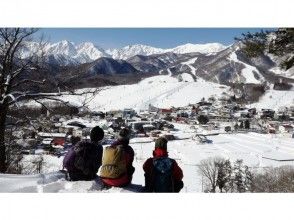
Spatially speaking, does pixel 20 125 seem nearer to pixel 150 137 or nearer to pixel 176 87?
pixel 150 137

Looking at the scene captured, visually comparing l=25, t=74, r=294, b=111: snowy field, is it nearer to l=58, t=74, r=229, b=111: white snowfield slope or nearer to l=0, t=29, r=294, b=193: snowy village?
l=58, t=74, r=229, b=111: white snowfield slope

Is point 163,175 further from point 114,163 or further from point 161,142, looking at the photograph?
point 114,163

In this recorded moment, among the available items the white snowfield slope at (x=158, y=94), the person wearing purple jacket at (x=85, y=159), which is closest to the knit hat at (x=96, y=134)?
the person wearing purple jacket at (x=85, y=159)

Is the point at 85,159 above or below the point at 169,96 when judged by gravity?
below

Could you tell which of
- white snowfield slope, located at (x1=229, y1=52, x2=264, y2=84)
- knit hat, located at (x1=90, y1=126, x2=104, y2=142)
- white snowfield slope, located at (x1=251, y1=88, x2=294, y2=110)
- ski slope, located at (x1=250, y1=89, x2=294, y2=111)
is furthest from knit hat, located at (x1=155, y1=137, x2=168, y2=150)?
white snowfield slope, located at (x1=229, y1=52, x2=264, y2=84)

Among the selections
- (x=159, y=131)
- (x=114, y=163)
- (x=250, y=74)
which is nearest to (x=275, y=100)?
(x=159, y=131)

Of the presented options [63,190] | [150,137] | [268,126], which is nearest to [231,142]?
[150,137]
